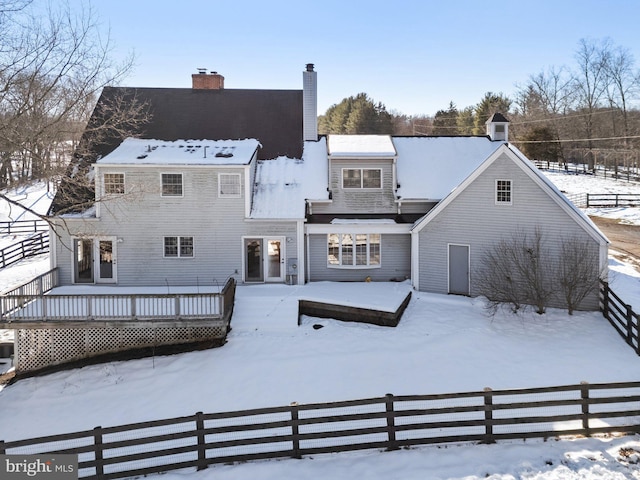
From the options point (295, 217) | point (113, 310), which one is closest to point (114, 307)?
point (113, 310)

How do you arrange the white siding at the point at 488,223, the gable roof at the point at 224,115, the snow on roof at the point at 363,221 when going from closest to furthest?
1. the white siding at the point at 488,223
2. the snow on roof at the point at 363,221
3. the gable roof at the point at 224,115

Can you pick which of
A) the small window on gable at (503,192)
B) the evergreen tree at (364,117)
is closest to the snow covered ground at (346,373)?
the small window on gable at (503,192)

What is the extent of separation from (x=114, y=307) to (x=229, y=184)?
6.42 metres

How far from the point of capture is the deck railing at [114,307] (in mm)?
15070

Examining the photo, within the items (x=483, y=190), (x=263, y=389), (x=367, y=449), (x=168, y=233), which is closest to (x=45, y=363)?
(x=168, y=233)

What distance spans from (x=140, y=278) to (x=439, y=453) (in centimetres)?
1399

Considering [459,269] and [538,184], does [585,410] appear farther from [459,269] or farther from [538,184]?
[538,184]

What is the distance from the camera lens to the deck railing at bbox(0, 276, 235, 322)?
49.4 feet

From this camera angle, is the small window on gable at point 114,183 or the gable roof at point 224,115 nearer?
the small window on gable at point 114,183

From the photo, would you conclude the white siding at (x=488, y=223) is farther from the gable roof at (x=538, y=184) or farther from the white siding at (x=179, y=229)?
the white siding at (x=179, y=229)

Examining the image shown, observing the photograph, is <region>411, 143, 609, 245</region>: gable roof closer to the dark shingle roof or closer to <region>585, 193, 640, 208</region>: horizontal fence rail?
the dark shingle roof

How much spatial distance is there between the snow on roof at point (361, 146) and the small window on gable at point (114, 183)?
846cm

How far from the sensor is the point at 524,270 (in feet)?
55.2

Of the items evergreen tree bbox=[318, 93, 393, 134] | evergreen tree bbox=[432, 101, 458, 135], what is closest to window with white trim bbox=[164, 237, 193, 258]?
evergreen tree bbox=[318, 93, 393, 134]
